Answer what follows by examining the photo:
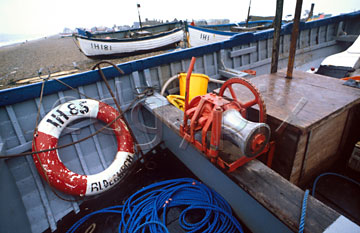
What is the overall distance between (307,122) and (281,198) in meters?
0.73

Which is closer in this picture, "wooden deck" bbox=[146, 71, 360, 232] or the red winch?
"wooden deck" bbox=[146, 71, 360, 232]

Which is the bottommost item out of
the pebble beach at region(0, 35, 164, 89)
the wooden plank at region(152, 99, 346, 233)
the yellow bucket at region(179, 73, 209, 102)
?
the pebble beach at region(0, 35, 164, 89)

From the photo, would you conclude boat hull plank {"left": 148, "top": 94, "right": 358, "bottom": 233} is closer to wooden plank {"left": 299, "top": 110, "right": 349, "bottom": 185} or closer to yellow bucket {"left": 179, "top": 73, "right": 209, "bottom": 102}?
wooden plank {"left": 299, "top": 110, "right": 349, "bottom": 185}

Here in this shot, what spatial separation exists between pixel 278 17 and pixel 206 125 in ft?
7.78

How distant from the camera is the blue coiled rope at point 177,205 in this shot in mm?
2133

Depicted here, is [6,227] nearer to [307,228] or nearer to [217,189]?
[217,189]

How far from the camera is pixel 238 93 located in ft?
8.21

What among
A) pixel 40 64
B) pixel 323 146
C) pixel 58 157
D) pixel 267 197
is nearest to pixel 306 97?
pixel 323 146

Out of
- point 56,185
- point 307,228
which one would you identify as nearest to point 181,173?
point 56,185

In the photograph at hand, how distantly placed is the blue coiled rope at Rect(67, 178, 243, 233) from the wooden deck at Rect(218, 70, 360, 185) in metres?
0.81

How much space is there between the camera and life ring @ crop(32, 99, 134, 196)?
2367 mm

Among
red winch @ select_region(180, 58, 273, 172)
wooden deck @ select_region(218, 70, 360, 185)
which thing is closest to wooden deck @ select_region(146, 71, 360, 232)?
wooden deck @ select_region(218, 70, 360, 185)

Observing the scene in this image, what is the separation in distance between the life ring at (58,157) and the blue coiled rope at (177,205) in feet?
1.27

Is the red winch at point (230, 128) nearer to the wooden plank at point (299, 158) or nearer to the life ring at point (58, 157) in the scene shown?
the wooden plank at point (299, 158)
